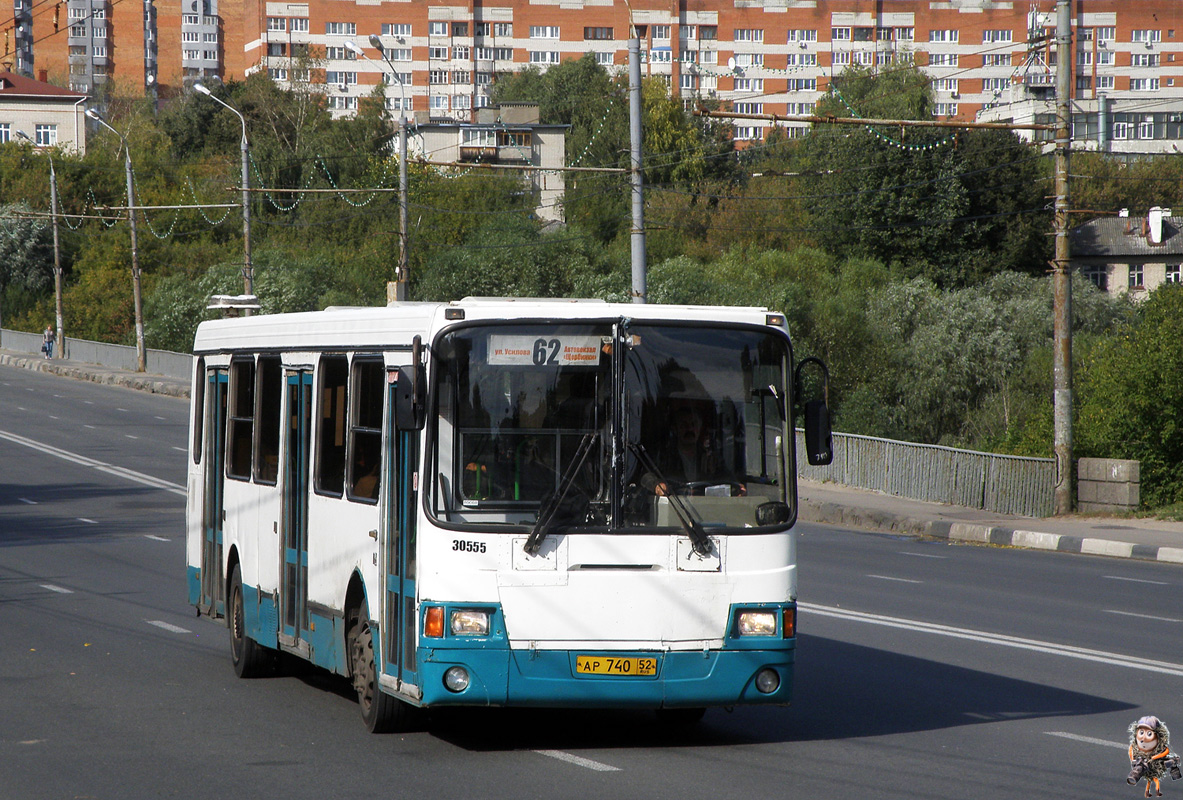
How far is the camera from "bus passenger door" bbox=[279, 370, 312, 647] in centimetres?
939

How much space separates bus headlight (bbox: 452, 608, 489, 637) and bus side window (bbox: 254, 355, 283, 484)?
9.20 ft

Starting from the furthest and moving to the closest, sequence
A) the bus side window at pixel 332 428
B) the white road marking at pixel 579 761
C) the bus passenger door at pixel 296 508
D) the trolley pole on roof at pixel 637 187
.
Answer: the trolley pole on roof at pixel 637 187
the bus passenger door at pixel 296 508
the bus side window at pixel 332 428
the white road marking at pixel 579 761

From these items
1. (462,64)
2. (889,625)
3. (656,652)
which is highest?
(462,64)

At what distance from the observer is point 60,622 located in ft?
43.3

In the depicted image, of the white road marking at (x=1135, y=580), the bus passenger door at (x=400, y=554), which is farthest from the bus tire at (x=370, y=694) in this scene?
the white road marking at (x=1135, y=580)

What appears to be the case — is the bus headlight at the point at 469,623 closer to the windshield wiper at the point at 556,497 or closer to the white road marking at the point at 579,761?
the windshield wiper at the point at 556,497

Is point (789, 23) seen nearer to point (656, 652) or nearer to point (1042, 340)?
point (1042, 340)

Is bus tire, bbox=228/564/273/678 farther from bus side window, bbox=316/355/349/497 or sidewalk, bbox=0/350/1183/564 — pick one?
sidewalk, bbox=0/350/1183/564

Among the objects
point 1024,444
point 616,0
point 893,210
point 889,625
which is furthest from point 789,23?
point 889,625

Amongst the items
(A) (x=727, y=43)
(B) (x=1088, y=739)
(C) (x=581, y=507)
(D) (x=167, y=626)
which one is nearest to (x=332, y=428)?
(C) (x=581, y=507)

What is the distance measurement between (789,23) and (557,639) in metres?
126

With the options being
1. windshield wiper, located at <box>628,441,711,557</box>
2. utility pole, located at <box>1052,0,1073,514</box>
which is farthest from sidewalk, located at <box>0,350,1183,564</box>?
windshield wiper, located at <box>628,441,711,557</box>

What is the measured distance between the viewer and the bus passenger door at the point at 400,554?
7.77 meters

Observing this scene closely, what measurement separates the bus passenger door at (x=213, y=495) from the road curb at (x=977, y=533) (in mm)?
13818
